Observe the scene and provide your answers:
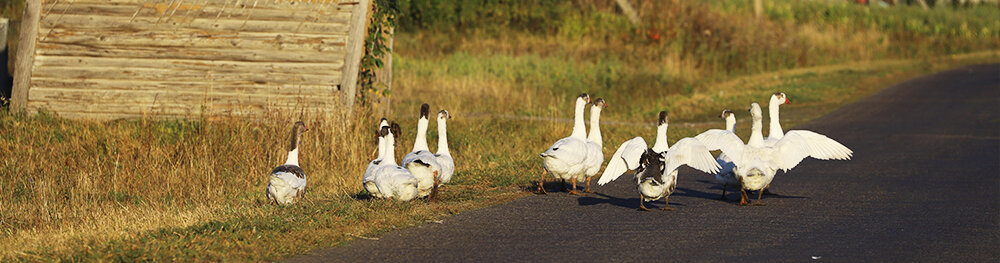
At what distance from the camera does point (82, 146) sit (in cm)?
1500

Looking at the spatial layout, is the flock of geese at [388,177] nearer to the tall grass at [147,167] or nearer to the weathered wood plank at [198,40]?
the tall grass at [147,167]

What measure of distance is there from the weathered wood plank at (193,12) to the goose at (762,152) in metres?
7.89

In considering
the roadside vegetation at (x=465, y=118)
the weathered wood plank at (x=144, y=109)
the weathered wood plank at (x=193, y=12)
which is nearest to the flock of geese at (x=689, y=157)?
the roadside vegetation at (x=465, y=118)

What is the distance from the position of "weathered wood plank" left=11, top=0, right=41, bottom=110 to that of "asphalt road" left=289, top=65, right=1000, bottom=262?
9.82 m

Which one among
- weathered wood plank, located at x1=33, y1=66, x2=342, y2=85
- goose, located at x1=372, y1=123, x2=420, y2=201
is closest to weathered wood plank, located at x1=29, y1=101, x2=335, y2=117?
weathered wood plank, located at x1=33, y1=66, x2=342, y2=85

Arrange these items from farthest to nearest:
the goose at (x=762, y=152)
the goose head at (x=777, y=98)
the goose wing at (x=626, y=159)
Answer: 1. the goose head at (x=777, y=98)
2. the goose at (x=762, y=152)
3. the goose wing at (x=626, y=159)

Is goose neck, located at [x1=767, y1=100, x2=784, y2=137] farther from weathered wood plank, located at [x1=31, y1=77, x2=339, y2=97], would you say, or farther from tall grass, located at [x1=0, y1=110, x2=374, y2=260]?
weathered wood plank, located at [x1=31, y1=77, x2=339, y2=97]

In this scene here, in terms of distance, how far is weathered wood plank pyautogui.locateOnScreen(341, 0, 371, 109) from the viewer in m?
16.6

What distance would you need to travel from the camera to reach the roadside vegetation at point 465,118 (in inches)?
358

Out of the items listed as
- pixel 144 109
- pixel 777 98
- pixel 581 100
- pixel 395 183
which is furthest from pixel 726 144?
pixel 144 109

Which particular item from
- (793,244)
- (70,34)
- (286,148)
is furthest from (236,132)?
(793,244)

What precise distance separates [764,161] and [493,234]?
3.38m

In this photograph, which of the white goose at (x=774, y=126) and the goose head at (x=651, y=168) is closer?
the goose head at (x=651, y=168)

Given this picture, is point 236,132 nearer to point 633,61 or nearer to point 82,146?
point 82,146
